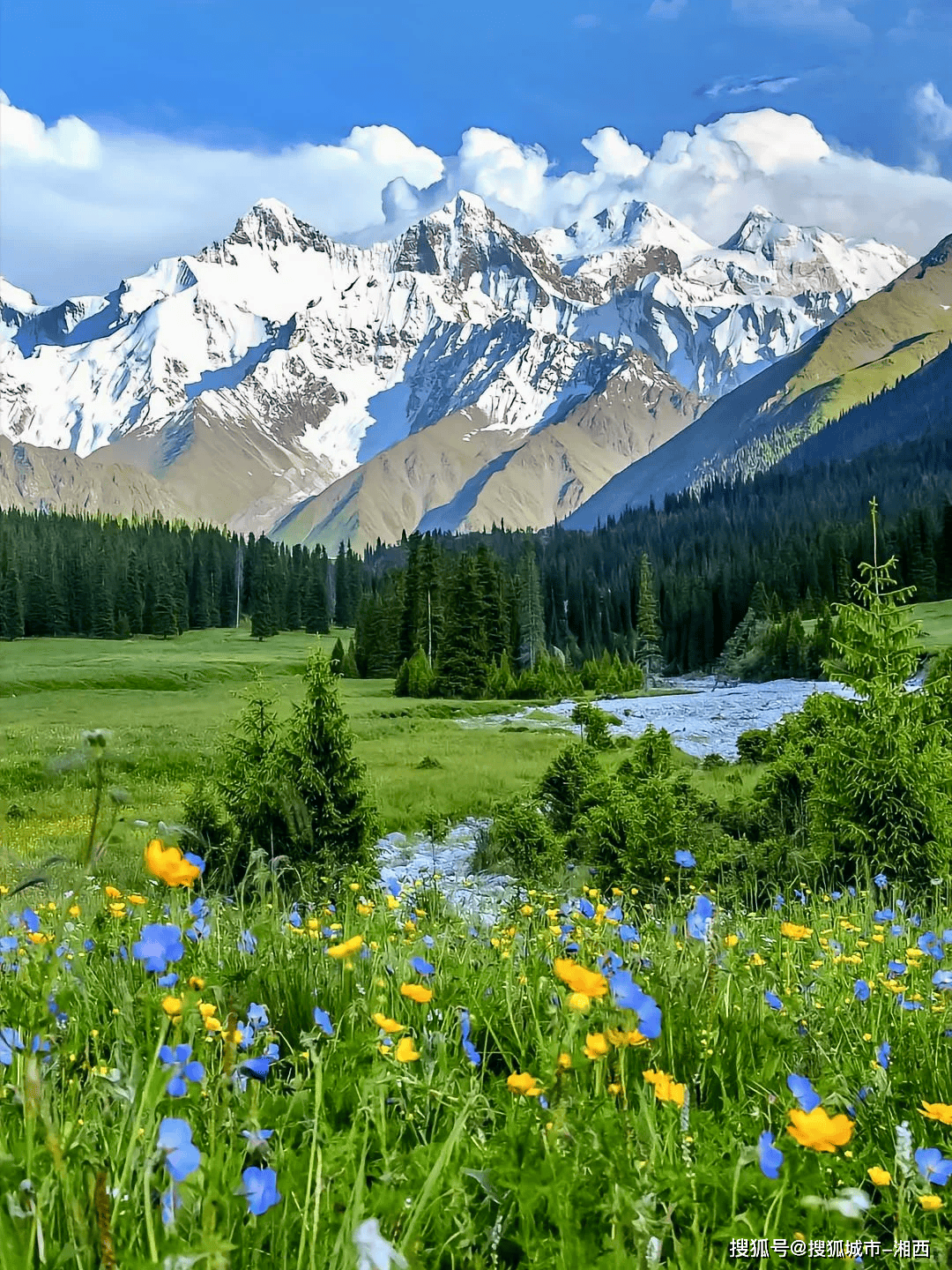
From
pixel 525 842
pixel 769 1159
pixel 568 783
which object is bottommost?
pixel 525 842

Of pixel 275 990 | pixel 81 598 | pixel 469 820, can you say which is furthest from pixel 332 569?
pixel 275 990

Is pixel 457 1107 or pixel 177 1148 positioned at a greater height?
pixel 177 1148

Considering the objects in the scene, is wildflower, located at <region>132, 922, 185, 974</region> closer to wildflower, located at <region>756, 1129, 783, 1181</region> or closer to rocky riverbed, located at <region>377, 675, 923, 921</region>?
wildflower, located at <region>756, 1129, 783, 1181</region>

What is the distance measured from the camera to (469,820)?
70.3ft

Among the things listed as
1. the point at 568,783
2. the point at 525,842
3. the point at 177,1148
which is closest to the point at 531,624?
the point at 568,783

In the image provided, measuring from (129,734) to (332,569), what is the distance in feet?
484

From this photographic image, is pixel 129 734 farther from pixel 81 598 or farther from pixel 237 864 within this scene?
pixel 81 598

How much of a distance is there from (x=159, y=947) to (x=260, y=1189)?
465 mm

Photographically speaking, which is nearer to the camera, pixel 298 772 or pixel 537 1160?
pixel 537 1160

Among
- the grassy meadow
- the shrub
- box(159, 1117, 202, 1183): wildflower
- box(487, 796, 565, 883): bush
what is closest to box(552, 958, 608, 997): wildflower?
the grassy meadow

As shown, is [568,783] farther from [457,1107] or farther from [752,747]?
[457,1107]

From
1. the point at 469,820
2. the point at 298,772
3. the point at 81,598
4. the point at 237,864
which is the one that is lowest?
the point at 469,820

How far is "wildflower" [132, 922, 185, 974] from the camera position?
65.4 inches

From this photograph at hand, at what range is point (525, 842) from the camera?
13469 mm
